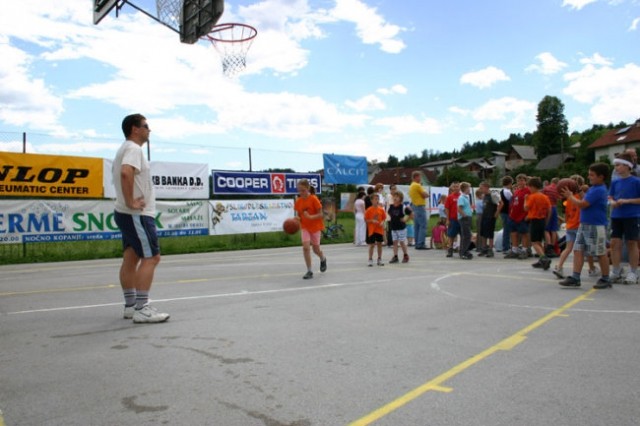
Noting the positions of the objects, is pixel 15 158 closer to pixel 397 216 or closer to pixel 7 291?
pixel 7 291

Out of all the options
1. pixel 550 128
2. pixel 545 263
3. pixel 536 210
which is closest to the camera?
pixel 545 263

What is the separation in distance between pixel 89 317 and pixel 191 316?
1218mm

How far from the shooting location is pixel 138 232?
549 cm

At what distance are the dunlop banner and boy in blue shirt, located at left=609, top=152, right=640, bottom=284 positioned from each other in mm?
14029

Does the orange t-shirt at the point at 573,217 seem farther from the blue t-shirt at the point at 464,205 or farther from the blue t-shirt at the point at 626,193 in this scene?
the blue t-shirt at the point at 464,205

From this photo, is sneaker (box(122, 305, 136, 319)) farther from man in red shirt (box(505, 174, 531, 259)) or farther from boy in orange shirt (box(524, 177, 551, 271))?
man in red shirt (box(505, 174, 531, 259))

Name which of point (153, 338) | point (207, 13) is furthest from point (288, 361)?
point (207, 13)

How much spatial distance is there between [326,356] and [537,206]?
8.16 metres

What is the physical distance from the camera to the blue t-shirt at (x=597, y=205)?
25.2 feet

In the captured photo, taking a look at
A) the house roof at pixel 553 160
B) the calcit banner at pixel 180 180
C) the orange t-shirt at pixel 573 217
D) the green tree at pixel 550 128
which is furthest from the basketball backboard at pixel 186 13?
the green tree at pixel 550 128

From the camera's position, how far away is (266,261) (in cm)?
1273

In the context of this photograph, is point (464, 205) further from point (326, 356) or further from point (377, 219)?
point (326, 356)

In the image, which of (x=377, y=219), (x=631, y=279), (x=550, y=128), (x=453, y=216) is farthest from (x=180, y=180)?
(x=550, y=128)

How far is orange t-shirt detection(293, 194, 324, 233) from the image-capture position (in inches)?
372
